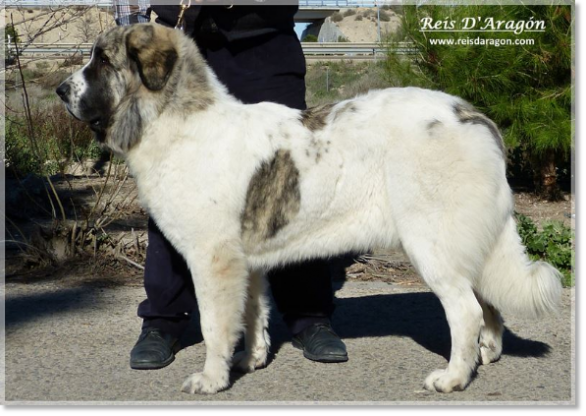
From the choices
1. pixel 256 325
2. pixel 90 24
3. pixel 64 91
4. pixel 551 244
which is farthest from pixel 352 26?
pixel 64 91

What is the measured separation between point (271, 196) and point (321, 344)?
1.09 metres

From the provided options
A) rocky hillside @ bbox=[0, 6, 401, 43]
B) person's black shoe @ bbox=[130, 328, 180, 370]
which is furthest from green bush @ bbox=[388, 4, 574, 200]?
person's black shoe @ bbox=[130, 328, 180, 370]

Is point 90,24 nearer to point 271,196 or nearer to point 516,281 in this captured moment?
point 271,196

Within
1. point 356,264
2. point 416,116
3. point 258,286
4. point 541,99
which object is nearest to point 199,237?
point 258,286

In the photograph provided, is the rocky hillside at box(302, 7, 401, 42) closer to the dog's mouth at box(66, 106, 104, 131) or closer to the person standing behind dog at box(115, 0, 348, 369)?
the person standing behind dog at box(115, 0, 348, 369)

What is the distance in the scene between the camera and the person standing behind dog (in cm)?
482

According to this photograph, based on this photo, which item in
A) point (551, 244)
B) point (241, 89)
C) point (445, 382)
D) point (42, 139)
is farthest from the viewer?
point (42, 139)

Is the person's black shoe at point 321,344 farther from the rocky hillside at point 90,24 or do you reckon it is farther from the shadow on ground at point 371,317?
the rocky hillside at point 90,24

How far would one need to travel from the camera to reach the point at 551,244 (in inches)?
289

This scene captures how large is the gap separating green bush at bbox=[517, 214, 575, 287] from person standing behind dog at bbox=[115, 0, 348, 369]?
9.82 ft

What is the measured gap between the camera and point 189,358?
4820 mm

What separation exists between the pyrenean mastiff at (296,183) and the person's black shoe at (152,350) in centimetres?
46

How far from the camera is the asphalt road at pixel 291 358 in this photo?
4.18 metres

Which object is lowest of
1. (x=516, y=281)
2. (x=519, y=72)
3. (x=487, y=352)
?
(x=487, y=352)
